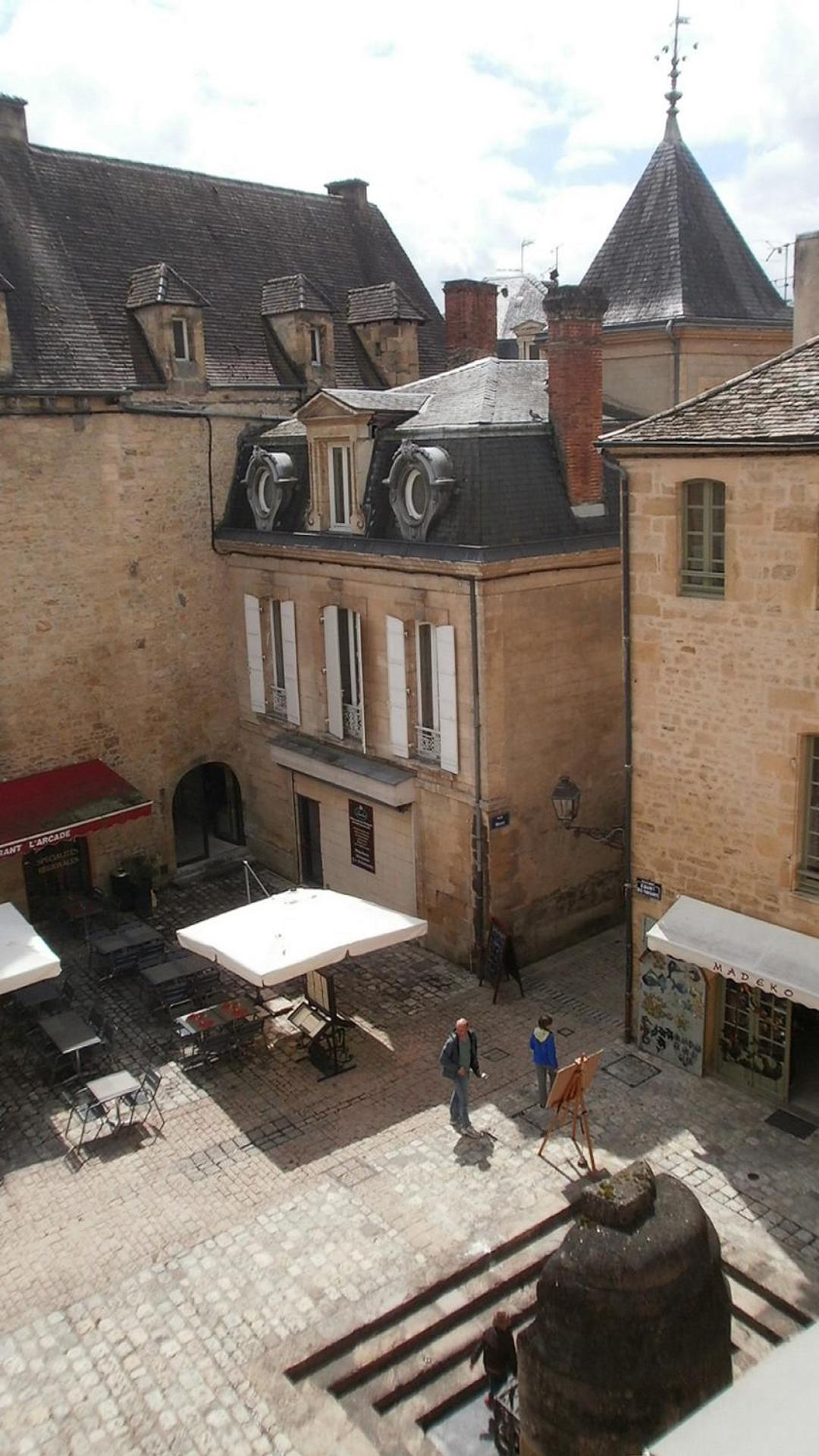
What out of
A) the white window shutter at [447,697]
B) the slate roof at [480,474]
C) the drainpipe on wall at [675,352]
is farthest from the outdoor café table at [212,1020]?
the drainpipe on wall at [675,352]

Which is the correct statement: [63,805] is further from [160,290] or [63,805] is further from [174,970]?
[160,290]

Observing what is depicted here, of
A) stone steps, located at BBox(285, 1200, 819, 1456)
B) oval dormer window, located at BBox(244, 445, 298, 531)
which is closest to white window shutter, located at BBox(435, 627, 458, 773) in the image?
oval dormer window, located at BBox(244, 445, 298, 531)

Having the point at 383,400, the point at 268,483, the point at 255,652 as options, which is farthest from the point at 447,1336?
the point at 268,483

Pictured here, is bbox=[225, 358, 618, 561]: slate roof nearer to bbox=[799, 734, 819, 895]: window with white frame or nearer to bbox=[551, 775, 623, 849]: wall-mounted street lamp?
bbox=[551, 775, 623, 849]: wall-mounted street lamp

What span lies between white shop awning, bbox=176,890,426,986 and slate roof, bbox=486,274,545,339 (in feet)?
77.0

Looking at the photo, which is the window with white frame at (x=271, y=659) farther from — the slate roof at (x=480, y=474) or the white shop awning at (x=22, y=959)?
the white shop awning at (x=22, y=959)

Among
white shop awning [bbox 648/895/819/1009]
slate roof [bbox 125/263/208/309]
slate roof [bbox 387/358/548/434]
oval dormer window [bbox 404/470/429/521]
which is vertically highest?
slate roof [bbox 125/263/208/309]

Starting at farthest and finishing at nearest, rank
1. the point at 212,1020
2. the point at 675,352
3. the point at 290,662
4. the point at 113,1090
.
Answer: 1. the point at 675,352
2. the point at 290,662
3. the point at 212,1020
4. the point at 113,1090

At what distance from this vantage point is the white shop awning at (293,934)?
42.5 feet

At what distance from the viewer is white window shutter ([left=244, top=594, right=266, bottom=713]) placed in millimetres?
19234

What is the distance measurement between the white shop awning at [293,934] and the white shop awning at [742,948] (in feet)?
10.5

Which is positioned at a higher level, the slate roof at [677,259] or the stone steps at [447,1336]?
the slate roof at [677,259]

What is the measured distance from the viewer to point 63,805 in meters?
17.5

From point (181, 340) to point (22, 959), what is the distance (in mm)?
10981
